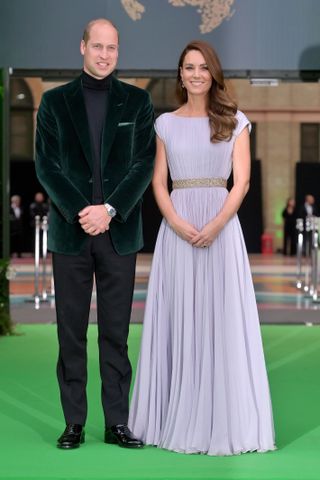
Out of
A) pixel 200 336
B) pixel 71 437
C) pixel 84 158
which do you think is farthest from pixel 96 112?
pixel 71 437

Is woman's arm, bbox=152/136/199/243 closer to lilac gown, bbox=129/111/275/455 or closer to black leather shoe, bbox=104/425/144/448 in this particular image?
lilac gown, bbox=129/111/275/455

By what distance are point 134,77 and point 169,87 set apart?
18987 millimetres

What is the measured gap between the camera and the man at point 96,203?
4805mm

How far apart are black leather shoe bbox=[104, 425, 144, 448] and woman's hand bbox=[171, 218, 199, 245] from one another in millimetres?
912

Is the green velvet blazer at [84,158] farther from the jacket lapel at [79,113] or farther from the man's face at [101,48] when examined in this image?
the man's face at [101,48]

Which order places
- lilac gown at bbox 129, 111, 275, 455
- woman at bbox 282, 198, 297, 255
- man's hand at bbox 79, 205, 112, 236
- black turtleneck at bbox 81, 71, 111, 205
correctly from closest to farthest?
man's hand at bbox 79, 205, 112, 236, black turtleneck at bbox 81, 71, 111, 205, lilac gown at bbox 129, 111, 275, 455, woman at bbox 282, 198, 297, 255

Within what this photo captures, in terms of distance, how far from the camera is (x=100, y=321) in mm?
5000

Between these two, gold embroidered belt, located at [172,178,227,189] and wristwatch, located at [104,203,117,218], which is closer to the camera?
wristwatch, located at [104,203,117,218]

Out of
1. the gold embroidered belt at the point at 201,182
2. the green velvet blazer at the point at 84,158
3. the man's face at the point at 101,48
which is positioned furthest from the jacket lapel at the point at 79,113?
the gold embroidered belt at the point at 201,182

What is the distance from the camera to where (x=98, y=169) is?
4863 millimetres

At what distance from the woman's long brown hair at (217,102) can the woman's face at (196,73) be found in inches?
0.9

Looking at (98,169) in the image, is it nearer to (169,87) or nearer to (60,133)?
(60,133)

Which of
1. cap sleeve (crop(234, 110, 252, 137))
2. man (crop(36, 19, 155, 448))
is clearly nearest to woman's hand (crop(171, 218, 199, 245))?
man (crop(36, 19, 155, 448))

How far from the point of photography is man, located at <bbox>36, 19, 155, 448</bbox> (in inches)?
189
